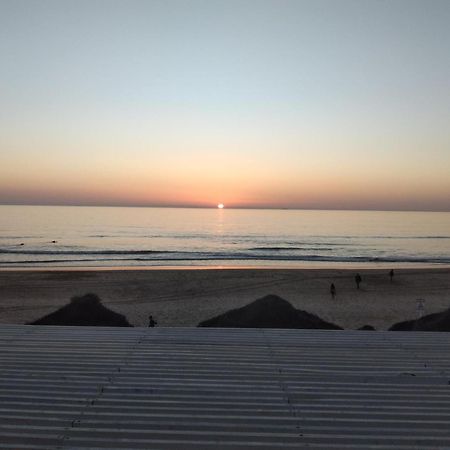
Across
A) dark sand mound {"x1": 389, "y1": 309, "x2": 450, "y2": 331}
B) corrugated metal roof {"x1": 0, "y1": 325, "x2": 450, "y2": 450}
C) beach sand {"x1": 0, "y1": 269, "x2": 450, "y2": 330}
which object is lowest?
beach sand {"x1": 0, "y1": 269, "x2": 450, "y2": 330}

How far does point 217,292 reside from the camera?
2658 centimetres

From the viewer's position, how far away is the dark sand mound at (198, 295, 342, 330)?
13805 mm

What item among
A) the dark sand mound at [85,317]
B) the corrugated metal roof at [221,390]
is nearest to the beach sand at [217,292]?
the dark sand mound at [85,317]

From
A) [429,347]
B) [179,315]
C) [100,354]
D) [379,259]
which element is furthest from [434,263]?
[100,354]

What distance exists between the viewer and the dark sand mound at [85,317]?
46.0ft

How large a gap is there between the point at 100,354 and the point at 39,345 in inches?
50.1

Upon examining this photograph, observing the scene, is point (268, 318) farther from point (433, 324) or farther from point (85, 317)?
point (85, 317)

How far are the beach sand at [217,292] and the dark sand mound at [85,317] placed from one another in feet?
15.3

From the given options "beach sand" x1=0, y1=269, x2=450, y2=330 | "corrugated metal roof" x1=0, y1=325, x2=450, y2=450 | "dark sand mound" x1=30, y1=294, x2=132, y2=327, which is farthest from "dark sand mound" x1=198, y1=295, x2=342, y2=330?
"corrugated metal roof" x1=0, y1=325, x2=450, y2=450

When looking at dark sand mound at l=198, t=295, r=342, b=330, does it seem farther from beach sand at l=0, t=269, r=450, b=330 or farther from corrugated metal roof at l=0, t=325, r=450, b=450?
corrugated metal roof at l=0, t=325, r=450, b=450

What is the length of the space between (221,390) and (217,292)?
21.0 meters

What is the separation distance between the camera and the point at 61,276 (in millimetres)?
32312

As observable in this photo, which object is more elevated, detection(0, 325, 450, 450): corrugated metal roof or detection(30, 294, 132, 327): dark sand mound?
detection(0, 325, 450, 450): corrugated metal roof

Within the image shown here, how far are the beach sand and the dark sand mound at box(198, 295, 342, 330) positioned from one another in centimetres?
483
